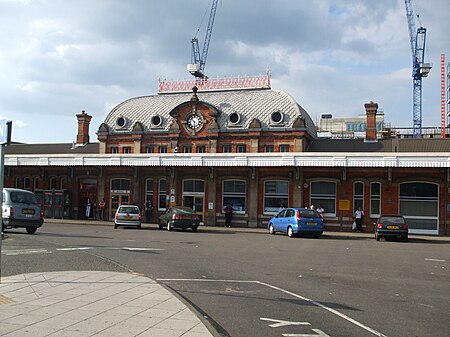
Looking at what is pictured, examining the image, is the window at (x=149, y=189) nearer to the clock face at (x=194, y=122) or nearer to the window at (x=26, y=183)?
the clock face at (x=194, y=122)

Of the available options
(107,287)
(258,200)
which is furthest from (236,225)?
(107,287)

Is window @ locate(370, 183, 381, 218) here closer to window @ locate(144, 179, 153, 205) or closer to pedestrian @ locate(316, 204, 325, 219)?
pedestrian @ locate(316, 204, 325, 219)

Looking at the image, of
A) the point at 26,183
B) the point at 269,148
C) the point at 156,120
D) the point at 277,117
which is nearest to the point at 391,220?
the point at 269,148

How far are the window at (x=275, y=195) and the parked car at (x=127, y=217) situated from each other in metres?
8.92

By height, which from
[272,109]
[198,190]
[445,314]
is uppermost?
[272,109]

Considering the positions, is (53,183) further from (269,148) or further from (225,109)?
(269,148)

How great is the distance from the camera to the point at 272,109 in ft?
124

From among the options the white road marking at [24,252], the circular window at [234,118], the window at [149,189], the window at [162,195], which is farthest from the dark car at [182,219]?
the white road marking at [24,252]

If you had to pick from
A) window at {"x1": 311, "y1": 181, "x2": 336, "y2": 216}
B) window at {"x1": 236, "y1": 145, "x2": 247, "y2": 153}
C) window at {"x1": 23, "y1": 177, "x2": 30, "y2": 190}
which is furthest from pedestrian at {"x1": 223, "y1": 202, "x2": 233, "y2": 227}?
window at {"x1": 23, "y1": 177, "x2": 30, "y2": 190}

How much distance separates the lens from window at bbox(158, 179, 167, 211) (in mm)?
37091

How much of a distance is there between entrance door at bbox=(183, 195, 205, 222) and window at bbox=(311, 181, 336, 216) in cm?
789

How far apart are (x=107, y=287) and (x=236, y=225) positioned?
25449 mm

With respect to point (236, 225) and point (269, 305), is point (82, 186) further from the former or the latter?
point (269, 305)

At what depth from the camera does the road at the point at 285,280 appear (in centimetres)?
745
